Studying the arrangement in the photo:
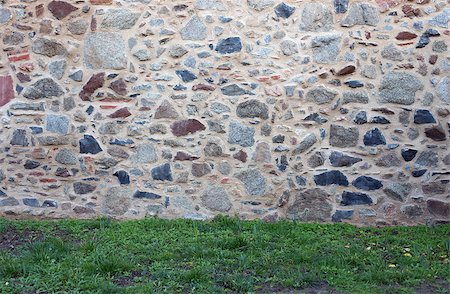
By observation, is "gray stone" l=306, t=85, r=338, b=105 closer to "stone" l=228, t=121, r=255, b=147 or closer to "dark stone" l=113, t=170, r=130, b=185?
"stone" l=228, t=121, r=255, b=147

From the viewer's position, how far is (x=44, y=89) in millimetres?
6383

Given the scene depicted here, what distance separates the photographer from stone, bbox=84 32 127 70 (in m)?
6.31

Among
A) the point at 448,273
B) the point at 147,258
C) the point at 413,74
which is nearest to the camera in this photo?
the point at 448,273

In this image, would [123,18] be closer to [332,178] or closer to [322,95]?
[322,95]

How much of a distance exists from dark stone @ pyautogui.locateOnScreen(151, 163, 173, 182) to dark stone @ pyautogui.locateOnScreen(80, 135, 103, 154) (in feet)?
1.87

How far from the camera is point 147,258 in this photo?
5.23m

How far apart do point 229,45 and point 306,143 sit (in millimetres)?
1185

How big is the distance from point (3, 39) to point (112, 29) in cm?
109

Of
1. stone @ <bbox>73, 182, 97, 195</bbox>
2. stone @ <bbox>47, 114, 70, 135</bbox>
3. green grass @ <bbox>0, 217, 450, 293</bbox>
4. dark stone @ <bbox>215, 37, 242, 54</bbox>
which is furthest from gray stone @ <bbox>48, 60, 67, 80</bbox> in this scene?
dark stone @ <bbox>215, 37, 242, 54</bbox>

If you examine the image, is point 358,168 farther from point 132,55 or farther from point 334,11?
point 132,55

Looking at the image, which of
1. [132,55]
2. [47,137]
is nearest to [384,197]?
[132,55]

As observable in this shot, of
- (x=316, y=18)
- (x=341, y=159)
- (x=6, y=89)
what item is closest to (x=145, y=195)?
(x=6, y=89)

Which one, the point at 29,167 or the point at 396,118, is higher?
the point at 396,118

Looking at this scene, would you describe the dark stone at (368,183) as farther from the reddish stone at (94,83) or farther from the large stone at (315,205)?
the reddish stone at (94,83)
